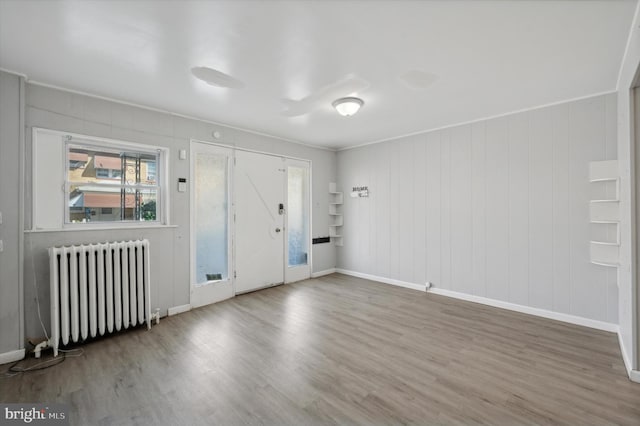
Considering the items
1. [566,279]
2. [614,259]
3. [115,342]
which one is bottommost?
[115,342]

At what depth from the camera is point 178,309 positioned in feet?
12.8

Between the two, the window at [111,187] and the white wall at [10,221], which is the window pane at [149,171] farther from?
the white wall at [10,221]

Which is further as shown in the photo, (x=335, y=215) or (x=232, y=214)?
(x=335, y=215)

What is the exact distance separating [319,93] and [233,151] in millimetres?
1971

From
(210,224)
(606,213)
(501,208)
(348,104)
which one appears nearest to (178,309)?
(210,224)

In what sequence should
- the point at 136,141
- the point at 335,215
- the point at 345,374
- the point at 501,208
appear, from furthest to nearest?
the point at 335,215
the point at 501,208
the point at 136,141
the point at 345,374

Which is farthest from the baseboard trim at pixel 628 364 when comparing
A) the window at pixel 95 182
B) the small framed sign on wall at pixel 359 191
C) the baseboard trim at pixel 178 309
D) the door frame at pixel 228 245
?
the window at pixel 95 182

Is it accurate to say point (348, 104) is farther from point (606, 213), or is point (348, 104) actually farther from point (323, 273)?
point (323, 273)

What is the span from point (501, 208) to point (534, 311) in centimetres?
143

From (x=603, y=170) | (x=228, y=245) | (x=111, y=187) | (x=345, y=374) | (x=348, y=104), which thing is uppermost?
(x=348, y=104)

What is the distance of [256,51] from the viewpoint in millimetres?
2369

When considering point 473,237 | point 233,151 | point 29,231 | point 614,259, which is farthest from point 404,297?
point 29,231

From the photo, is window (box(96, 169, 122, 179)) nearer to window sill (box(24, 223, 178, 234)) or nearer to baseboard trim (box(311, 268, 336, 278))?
window sill (box(24, 223, 178, 234))

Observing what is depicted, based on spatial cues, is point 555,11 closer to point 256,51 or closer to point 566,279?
point 256,51
